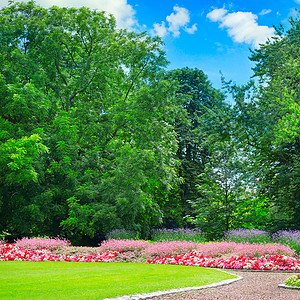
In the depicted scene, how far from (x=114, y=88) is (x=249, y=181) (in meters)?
9.03

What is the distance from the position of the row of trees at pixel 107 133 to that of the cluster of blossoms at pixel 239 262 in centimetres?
490

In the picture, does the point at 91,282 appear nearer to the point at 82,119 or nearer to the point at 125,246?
the point at 125,246

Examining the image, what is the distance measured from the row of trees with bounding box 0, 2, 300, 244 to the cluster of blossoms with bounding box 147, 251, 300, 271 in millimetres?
4904

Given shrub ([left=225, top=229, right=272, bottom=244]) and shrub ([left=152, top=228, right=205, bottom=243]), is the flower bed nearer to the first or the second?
shrub ([left=225, top=229, right=272, bottom=244])

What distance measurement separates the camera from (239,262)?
10.0m

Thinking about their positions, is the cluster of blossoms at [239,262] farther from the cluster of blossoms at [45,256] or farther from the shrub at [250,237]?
the shrub at [250,237]

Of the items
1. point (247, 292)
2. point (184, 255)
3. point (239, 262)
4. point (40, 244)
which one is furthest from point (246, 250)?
point (40, 244)

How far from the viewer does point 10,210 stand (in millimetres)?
17109

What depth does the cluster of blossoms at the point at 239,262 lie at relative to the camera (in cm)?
961

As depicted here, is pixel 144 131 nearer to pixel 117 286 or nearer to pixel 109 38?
pixel 109 38

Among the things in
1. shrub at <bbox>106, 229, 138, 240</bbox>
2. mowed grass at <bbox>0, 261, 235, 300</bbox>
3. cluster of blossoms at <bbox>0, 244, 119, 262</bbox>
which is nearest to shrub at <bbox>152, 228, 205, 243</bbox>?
shrub at <bbox>106, 229, 138, 240</bbox>

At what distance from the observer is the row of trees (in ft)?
52.1

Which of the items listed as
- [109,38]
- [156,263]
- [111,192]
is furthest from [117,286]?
[109,38]

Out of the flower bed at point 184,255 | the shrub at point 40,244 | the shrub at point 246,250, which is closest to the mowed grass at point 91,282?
the flower bed at point 184,255
